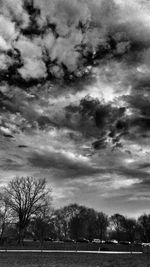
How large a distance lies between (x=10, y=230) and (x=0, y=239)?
1147 inches

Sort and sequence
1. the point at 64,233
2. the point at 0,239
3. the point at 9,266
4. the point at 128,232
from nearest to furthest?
the point at 9,266, the point at 0,239, the point at 128,232, the point at 64,233

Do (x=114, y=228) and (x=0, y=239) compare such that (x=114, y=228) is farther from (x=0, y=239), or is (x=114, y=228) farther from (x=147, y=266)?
(x=147, y=266)

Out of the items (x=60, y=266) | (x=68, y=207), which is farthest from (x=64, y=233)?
(x=60, y=266)

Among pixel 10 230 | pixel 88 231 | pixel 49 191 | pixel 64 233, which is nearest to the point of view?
pixel 49 191

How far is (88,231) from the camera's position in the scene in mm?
→ 120875

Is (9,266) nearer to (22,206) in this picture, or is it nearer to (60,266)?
(60,266)

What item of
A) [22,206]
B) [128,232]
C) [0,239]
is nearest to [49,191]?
[22,206]

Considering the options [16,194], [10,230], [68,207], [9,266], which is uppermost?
[68,207]

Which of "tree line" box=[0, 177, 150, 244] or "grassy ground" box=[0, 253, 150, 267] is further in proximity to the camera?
"tree line" box=[0, 177, 150, 244]

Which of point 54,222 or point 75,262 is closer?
point 75,262

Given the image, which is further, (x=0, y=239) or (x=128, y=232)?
(x=128, y=232)

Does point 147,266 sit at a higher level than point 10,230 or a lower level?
lower

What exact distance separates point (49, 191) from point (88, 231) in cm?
6417

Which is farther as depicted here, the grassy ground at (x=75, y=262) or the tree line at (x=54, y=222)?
the tree line at (x=54, y=222)
